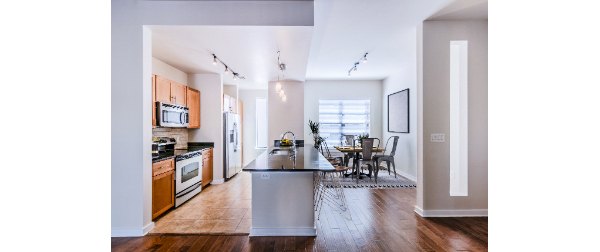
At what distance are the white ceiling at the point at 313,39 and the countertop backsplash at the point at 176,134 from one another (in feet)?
3.81

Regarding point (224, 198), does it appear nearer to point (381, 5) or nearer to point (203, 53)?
point (203, 53)

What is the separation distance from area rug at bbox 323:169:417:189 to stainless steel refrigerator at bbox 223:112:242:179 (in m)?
2.19

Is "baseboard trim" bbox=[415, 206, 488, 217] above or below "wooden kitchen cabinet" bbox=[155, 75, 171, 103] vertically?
below

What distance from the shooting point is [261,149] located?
9828mm

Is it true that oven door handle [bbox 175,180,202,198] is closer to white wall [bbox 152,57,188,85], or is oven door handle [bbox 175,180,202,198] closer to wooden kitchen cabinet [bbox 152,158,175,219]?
wooden kitchen cabinet [bbox 152,158,175,219]

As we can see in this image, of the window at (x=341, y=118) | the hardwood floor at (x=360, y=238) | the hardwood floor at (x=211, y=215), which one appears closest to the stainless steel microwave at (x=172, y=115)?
the hardwood floor at (x=211, y=215)

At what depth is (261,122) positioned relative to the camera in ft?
32.5

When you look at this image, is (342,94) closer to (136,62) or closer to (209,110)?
(209,110)

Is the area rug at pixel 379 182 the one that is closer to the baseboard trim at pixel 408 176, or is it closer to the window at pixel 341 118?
the baseboard trim at pixel 408 176

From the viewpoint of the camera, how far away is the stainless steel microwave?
476 cm

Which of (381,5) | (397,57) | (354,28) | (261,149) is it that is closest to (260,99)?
(261,149)

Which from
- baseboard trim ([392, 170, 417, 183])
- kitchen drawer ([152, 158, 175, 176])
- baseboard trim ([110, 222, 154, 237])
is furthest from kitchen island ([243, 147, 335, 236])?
baseboard trim ([392, 170, 417, 183])

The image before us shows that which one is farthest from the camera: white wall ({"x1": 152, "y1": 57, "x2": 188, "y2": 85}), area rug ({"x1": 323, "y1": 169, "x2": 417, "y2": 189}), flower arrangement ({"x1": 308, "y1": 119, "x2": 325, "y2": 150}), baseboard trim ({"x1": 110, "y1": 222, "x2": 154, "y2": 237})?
flower arrangement ({"x1": 308, "y1": 119, "x2": 325, "y2": 150})

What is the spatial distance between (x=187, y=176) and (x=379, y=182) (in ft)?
12.5
